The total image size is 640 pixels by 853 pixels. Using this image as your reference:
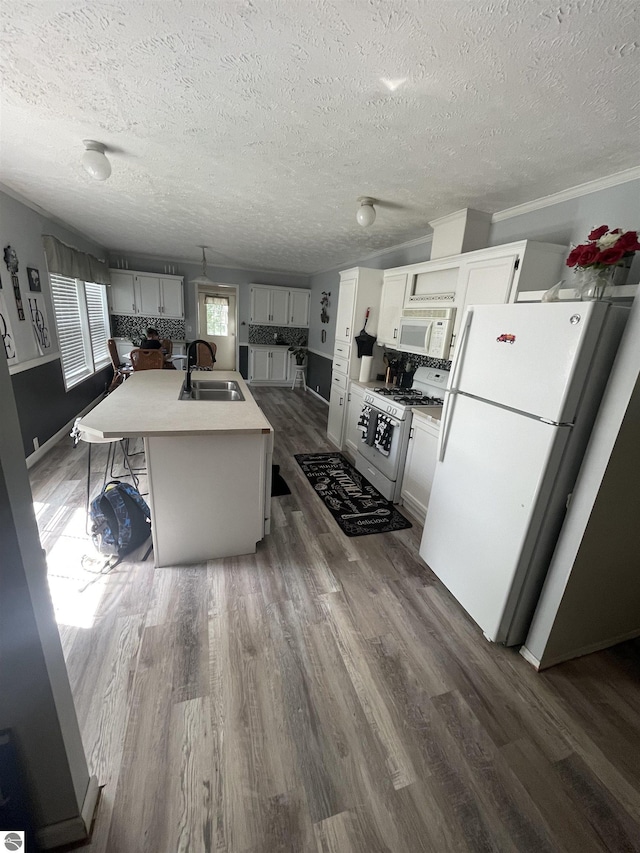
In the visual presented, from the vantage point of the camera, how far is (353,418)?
3.94m

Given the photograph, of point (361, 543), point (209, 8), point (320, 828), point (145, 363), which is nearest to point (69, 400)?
point (145, 363)

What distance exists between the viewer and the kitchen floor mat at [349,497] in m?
2.76

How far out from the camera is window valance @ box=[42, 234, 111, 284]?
145 inches

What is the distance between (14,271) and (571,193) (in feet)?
14.5

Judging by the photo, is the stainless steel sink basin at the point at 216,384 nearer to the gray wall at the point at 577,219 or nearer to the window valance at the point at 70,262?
the window valance at the point at 70,262

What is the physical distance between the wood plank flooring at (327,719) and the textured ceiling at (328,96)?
2.47 meters

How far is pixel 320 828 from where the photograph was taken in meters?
1.10

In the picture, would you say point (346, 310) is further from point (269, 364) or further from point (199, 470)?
point (269, 364)

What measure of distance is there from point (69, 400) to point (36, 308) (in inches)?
47.5

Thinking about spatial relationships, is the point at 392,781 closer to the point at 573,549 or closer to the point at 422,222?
the point at 573,549

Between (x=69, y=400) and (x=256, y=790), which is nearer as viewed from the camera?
(x=256, y=790)

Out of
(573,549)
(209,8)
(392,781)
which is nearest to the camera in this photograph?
(209,8)

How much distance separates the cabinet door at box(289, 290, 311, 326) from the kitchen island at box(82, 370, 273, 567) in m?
5.32

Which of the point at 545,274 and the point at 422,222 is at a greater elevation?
the point at 422,222
